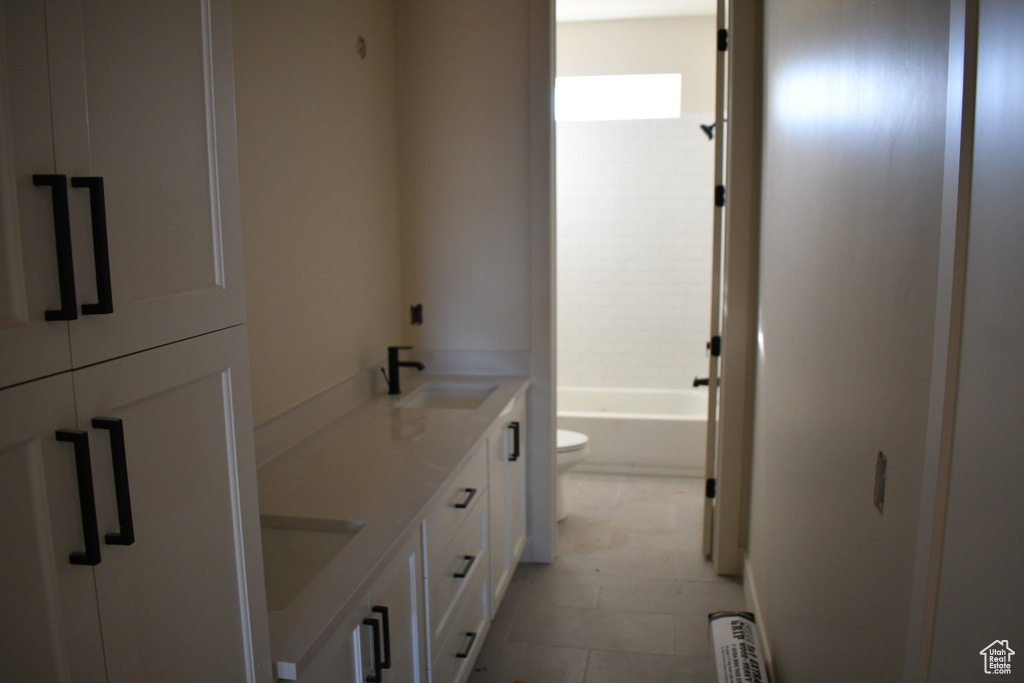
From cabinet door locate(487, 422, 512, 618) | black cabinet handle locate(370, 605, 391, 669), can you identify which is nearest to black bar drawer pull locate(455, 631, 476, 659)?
cabinet door locate(487, 422, 512, 618)

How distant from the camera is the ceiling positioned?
16.1 feet

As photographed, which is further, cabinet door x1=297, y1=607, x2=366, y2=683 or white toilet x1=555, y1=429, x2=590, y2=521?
white toilet x1=555, y1=429, x2=590, y2=521

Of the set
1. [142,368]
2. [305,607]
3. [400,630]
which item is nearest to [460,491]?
[400,630]

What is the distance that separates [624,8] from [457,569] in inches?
158

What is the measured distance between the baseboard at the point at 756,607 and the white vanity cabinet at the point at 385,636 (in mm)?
1222

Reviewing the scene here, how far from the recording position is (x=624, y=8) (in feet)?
16.6

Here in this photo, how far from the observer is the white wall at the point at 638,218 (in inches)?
210

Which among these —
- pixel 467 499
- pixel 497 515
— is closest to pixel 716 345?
pixel 497 515

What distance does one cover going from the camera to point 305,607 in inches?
55.2

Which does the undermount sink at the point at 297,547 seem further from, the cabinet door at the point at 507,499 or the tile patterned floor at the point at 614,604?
the tile patterned floor at the point at 614,604

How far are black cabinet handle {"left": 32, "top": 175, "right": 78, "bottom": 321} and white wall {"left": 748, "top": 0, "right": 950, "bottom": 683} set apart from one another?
1086 millimetres

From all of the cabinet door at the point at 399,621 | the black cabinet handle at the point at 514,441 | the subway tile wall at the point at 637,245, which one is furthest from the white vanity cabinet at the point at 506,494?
the subway tile wall at the point at 637,245

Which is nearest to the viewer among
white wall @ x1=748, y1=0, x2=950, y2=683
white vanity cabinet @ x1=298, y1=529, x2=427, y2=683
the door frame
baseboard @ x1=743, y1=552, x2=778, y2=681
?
white wall @ x1=748, y1=0, x2=950, y2=683

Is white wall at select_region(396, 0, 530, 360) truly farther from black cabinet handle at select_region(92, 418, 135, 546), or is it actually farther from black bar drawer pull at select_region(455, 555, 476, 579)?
black cabinet handle at select_region(92, 418, 135, 546)
